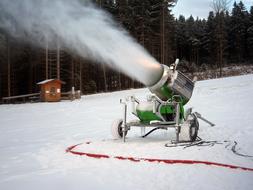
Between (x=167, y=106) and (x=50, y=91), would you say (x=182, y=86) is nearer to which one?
(x=167, y=106)

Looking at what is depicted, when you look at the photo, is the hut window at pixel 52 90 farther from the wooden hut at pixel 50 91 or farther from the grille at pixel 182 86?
the grille at pixel 182 86

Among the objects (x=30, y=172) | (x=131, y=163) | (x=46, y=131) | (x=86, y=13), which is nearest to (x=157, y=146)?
(x=131, y=163)

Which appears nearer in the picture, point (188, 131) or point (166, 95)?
point (188, 131)

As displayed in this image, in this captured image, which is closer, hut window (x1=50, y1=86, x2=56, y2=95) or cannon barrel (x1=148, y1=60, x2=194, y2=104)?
cannon barrel (x1=148, y1=60, x2=194, y2=104)

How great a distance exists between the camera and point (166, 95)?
10.6 m

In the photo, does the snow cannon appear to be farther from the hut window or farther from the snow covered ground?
the hut window

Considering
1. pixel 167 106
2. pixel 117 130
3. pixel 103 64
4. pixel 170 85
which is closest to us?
pixel 170 85

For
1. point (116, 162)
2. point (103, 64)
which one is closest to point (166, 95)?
point (116, 162)

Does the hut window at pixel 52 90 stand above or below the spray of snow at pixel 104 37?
below

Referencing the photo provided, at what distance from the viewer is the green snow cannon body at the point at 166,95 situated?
10.4 metres

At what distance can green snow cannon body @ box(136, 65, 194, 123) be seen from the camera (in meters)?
10.4

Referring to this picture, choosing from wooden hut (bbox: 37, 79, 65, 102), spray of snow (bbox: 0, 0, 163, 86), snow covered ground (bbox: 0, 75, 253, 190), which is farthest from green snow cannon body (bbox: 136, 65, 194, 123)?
wooden hut (bbox: 37, 79, 65, 102)

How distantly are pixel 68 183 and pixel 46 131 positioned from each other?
874 cm

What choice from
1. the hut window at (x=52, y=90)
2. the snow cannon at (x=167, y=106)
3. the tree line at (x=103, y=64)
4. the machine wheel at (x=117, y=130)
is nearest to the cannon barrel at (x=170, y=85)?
the snow cannon at (x=167, y=106)
